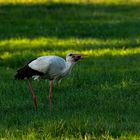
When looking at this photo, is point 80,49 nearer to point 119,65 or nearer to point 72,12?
point 119,65

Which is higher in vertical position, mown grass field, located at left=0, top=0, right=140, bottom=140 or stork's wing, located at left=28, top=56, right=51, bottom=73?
stork's wing, located at left=28, top=56, right=51, bottom=73

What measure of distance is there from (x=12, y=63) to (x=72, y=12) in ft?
35.6

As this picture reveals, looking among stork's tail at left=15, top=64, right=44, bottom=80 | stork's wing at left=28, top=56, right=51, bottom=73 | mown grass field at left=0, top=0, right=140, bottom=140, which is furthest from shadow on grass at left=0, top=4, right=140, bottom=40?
A: stork's wing at left=28, top=56, right=51, bottom=73

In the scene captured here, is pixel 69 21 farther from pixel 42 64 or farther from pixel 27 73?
pixel 42 64

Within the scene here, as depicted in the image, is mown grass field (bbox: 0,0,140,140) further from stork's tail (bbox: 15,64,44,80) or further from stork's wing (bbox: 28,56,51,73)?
stork's wing (bbox: 28,56,51,73)

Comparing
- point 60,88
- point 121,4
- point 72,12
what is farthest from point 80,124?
point 121,4

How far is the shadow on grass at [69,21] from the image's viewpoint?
2003cm

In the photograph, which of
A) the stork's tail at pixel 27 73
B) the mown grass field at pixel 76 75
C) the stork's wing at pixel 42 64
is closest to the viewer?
the mown grass field at pixel 76 75

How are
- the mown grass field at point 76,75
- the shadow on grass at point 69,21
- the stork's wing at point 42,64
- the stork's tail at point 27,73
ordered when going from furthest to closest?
the shadow on grass at point 69,21
the stork's tail at point 27,73
the stork's wing at point 42,64
the mown grass field at point 76,75

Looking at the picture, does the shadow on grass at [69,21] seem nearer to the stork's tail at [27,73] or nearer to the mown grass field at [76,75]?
the mown grass field at [76,75]

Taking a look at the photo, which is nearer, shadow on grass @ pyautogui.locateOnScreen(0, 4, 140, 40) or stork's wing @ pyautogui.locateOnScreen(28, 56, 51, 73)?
stork's wing @ pyautogui.locateOnScreen(28, 56, 51, 73)

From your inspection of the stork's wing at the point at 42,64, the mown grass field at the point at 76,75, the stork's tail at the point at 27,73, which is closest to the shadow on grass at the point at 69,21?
the mown grass field at the point at 76,75

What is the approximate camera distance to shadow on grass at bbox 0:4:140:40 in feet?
65.7

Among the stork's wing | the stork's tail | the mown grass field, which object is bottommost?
the mown grass field
